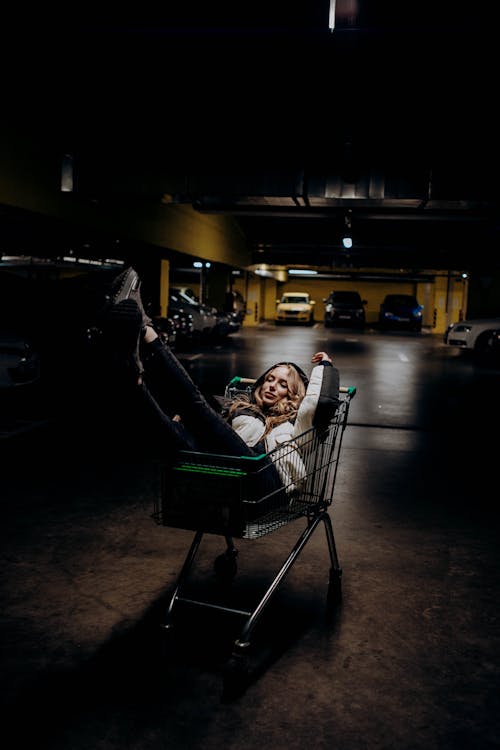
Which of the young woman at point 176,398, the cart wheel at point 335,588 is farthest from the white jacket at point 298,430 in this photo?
the cart wheel at point 335,588

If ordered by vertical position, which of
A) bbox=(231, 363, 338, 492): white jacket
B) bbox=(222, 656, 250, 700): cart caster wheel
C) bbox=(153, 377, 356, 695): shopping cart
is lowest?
bbox=(222, 656, 250, 700): cart caster wheel

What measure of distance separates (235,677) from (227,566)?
3.66 feet

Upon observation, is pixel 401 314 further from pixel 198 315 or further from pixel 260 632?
pixel 260 632

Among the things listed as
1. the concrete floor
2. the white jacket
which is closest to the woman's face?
the white jacket

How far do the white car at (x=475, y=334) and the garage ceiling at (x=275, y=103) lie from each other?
11.3ft

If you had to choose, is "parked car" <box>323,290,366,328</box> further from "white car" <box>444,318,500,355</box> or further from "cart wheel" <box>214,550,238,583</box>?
"cart wheel" <box>214,550,238,583</box>

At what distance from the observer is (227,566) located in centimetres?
399

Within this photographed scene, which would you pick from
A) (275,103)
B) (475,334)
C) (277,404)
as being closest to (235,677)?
(277,404)

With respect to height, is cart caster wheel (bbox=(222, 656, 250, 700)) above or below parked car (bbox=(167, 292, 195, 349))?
below

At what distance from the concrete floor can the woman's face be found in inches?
33.5

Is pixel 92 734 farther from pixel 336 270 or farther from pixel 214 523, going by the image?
pixel 336 270

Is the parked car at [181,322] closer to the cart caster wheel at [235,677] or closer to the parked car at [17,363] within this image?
the parked car at [17,363]

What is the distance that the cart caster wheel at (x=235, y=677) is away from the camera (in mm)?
2877

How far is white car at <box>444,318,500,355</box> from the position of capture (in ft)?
64.0
